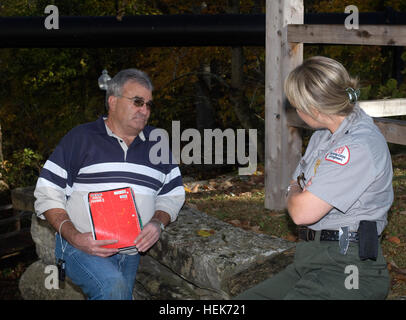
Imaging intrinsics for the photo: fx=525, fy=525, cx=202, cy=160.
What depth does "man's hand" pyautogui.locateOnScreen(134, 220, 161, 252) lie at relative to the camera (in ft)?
10.9

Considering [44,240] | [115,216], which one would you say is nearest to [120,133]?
[115,216]

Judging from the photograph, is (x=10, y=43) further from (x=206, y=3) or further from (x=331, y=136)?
(x=206, y=3)

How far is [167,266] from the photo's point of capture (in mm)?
3648

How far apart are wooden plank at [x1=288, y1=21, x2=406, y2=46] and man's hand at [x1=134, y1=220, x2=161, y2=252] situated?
6.96ft

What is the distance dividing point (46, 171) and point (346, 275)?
2.06 meters

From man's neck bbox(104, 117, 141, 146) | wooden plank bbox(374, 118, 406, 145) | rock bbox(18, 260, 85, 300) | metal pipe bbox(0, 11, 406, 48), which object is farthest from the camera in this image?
metal pipe bbox(0, 11, 406, 48)

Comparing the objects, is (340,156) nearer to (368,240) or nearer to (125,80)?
(368,240)

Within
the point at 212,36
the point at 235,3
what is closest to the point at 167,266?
the point at 212,36

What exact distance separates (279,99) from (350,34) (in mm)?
1027

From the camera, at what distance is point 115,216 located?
326 centimetres

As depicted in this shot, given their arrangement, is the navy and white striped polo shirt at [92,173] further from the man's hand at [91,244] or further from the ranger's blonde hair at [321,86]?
the ranger's blonde hair at [321,86]

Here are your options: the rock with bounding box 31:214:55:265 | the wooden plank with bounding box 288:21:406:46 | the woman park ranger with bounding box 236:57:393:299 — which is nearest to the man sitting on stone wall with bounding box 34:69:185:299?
the rock with bounding box 31:214:55:265

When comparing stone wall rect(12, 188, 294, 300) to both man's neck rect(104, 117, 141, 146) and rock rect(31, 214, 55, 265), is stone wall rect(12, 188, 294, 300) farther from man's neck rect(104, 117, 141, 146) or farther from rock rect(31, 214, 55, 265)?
man's neck rect(104, 117, 141, 146)

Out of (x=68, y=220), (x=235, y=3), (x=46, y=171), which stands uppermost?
(x=235, y=3)
